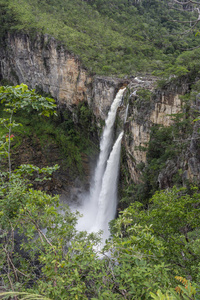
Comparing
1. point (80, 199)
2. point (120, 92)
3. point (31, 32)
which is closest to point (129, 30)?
point (31, 32)

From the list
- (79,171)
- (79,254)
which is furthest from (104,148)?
(79,254)

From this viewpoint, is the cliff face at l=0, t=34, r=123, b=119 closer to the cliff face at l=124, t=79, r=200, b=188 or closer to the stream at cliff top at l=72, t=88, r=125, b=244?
the stream at cliff top at l=72, t=88, r=125, b=244

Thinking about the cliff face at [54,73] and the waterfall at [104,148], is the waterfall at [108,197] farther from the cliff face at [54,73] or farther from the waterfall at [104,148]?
the cliff face at [54,73]

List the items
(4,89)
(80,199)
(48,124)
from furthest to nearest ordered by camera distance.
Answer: (48,124), (80,199), (4,89)

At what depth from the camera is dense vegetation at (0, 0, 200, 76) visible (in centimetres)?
1820

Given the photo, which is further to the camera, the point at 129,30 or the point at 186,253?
the point at 129,30

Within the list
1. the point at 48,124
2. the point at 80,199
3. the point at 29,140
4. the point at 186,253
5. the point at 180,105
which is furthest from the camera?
the point at 48,124

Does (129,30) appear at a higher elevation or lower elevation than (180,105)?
higher

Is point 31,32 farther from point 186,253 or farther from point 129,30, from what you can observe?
point 186,253

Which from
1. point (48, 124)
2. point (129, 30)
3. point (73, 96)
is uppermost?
point (129, 30)

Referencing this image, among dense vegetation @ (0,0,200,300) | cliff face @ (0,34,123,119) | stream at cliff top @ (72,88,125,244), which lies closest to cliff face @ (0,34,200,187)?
cliff face @ (0,34,123,119)

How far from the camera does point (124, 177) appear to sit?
14164 mm

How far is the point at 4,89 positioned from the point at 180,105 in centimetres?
913

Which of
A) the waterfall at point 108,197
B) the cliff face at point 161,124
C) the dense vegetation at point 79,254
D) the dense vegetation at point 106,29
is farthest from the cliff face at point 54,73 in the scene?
the dense vegetation at point 79,254
